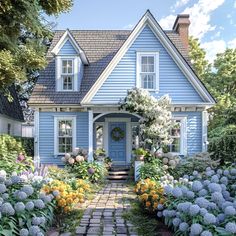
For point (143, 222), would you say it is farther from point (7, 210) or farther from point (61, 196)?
point (7, 210)

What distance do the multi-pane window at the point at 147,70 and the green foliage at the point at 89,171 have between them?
4.17 meters

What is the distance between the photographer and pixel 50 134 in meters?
15.2

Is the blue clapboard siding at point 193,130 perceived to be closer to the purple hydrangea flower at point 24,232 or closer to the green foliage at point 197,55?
the purple hydrangea flower at point 24,232

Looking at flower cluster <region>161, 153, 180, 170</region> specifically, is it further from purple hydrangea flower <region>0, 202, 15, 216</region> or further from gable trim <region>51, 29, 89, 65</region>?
purple hydrangea flower <region>0, 202, 15, 216</region>

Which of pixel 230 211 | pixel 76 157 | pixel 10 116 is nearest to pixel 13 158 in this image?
pixel 76 157

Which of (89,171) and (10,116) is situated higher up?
(10,116)

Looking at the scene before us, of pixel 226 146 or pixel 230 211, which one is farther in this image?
pixel 226 146

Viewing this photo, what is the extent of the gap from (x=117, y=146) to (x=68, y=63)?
441cm

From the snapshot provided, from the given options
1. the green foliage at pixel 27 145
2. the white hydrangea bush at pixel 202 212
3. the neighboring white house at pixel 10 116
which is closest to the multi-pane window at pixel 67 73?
the green foliage at pixel 27 145

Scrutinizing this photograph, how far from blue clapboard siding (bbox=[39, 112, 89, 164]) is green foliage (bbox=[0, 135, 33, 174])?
3.18 ft

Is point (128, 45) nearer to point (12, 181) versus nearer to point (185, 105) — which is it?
point (185, 105)

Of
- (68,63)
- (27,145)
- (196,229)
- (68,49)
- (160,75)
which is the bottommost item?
(196,229)

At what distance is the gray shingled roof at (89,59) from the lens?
1523 cm

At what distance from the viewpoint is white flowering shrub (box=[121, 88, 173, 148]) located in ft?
41.8
